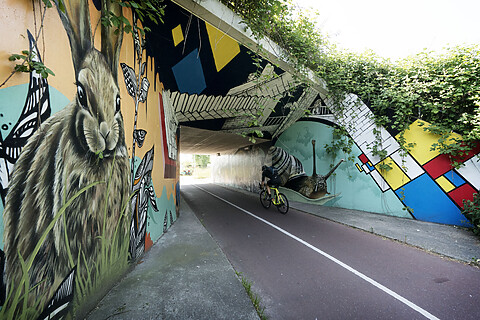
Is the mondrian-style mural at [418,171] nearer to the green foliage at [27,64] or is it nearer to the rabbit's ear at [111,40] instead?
the rabbit's ear at [111,40]

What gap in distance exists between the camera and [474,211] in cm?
496

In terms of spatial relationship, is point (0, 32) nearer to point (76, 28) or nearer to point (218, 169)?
point (76, 28)

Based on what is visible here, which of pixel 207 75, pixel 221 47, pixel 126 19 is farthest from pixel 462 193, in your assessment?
pixel 126 19

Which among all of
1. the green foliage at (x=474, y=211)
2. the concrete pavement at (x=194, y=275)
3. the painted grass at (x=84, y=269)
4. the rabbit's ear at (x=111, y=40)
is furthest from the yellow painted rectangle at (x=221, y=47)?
the green foliage at (x=474, y=211)

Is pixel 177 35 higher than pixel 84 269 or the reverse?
higher

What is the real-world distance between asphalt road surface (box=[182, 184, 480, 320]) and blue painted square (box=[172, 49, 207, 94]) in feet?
14.0

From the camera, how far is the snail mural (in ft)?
29.7

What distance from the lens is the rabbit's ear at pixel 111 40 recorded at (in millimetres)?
2545

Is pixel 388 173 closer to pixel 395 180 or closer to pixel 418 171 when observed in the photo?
pixel 395 180

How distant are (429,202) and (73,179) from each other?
8.65 metres

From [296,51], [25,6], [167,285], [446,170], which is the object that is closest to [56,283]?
[167,285]

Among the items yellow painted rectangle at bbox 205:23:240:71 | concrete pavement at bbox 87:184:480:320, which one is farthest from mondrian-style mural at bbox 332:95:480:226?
yellow painted rectangle at bbox 205:23:240:71

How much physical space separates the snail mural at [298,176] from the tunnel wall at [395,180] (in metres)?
0.19

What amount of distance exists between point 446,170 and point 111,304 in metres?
8.49
